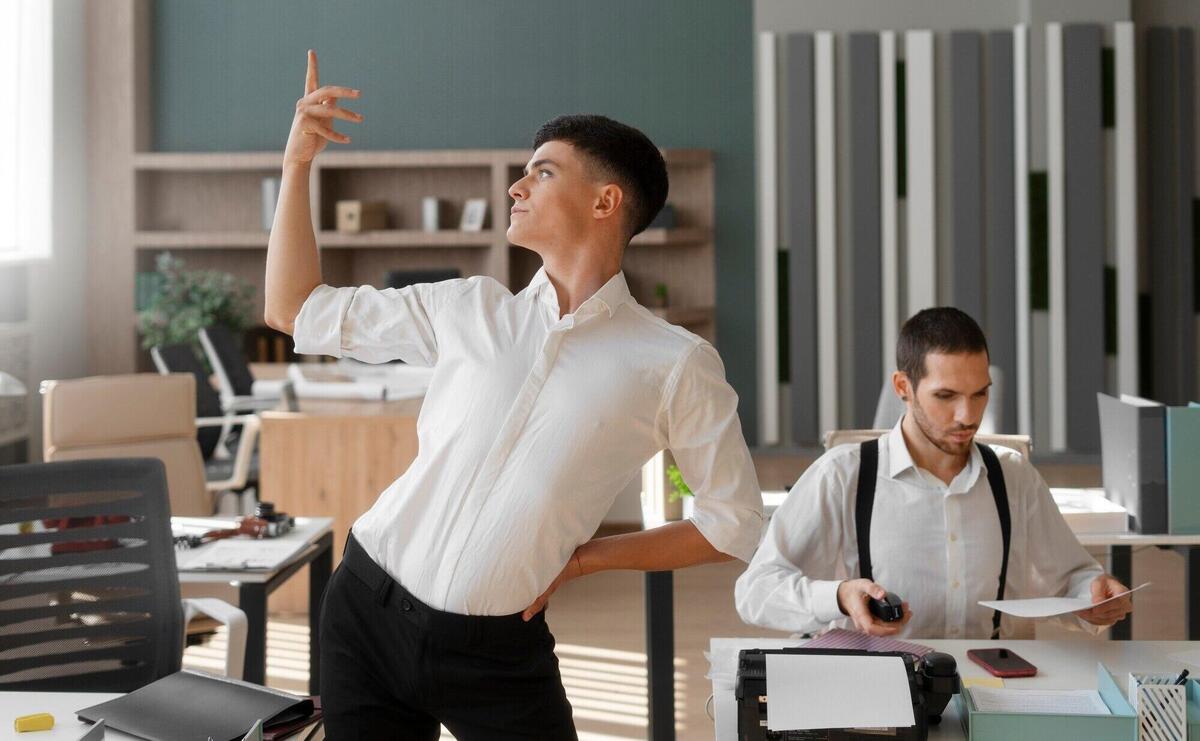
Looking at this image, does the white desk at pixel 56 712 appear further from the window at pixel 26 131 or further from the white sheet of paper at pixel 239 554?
the window at pixel 26 131

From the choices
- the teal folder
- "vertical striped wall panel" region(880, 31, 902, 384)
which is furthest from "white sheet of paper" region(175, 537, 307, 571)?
"vertical striped wall panel" region(880, 31, 902, 384)

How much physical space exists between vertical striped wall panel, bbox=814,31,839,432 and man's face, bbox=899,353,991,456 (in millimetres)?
4440

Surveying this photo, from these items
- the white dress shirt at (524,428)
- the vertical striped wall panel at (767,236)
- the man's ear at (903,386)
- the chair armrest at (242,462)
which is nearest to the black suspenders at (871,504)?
the man's ear at (903,386)

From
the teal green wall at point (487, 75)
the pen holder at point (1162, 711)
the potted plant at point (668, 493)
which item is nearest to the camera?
the pen holder at point (1162, 711)

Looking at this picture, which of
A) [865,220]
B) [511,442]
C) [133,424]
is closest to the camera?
[511,442]

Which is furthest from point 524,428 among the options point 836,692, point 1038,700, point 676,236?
point 676,236

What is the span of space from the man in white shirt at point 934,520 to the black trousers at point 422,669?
82 centimetres

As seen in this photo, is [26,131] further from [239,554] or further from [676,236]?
[239,554]

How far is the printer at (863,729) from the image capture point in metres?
1.69

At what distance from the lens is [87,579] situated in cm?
261

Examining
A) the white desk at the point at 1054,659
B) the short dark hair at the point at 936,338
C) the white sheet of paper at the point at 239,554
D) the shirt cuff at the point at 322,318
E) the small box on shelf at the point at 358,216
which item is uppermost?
the small box on shelf at the point at 358,216

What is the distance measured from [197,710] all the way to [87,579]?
35.9 inches

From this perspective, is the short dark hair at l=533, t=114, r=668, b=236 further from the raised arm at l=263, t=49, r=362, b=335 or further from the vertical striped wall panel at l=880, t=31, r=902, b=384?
the vertical striped wall panel at l=880, t=31, r=902, b=384

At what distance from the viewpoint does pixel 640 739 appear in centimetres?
389
